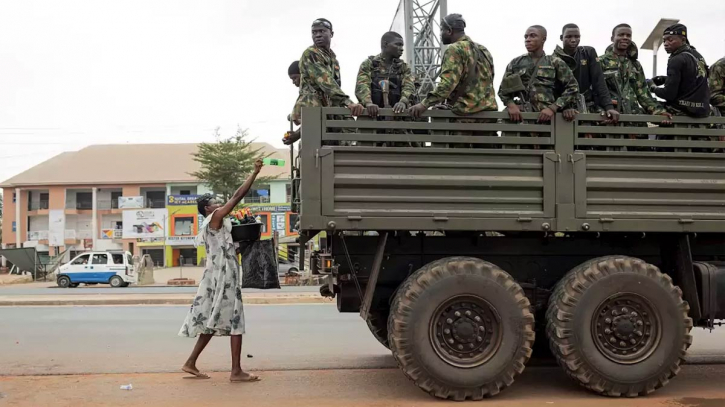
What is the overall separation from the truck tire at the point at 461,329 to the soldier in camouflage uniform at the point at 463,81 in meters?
1.18

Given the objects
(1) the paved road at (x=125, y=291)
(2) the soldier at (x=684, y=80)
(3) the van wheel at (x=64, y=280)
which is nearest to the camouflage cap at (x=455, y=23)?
(2) the soldier at (x=684, y=80)

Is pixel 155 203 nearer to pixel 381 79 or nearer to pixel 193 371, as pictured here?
pixel 193 371

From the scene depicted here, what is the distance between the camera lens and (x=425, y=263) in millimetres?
5445

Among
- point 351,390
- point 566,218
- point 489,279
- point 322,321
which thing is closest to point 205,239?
point 351,390

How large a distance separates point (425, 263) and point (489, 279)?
0.70m

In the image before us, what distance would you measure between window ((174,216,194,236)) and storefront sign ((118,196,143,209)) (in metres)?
2.71

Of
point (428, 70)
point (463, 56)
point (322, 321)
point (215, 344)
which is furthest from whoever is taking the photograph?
point (428, 70)

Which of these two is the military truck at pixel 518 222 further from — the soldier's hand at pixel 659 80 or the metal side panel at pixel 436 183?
the soldier's hand at pixel 659 80

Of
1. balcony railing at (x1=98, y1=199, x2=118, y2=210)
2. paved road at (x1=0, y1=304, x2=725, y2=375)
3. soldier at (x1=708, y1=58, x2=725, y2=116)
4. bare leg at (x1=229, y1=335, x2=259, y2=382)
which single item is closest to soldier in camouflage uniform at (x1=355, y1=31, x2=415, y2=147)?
bare leg at (x1=229, y1=335, x2=259, y2=382)

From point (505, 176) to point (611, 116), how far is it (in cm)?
99

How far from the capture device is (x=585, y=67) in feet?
19.2

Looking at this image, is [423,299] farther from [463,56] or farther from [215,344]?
[215,344]

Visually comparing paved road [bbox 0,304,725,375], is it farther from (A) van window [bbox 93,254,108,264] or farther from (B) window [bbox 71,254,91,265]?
(B) window [bbox 71,254,91,265]

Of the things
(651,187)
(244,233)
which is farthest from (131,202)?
(651,187)
